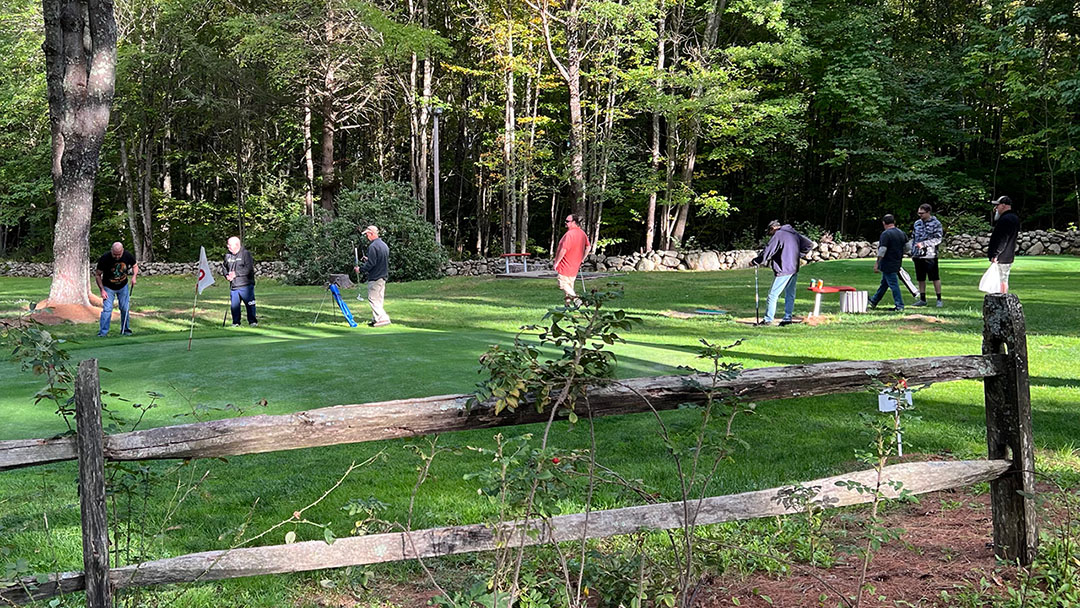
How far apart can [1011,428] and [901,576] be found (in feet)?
2.86

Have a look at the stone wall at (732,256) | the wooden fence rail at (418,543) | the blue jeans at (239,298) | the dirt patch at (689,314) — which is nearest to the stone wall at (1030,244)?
the stone wall at (732,256)

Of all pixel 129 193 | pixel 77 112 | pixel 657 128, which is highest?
pixel 657 128

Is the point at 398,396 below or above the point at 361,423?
below

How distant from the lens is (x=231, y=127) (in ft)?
129

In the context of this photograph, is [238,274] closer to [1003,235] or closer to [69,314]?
[69,314]

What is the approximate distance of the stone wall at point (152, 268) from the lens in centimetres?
3588

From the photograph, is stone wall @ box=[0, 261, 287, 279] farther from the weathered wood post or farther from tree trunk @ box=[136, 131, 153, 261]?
the weathered wood post

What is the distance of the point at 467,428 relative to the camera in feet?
10.6

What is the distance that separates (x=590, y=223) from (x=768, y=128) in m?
8.43

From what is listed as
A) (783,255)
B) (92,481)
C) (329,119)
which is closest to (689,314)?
(783,255)

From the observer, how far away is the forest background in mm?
31312

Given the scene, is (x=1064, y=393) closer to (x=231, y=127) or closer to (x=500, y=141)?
(x=500, y=141)

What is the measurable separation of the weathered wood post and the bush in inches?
984

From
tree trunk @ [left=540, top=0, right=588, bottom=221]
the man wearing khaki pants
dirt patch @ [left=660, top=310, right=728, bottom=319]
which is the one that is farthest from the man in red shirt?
tree trunk @ [left=540, top=0, right=588, bottom=221]
